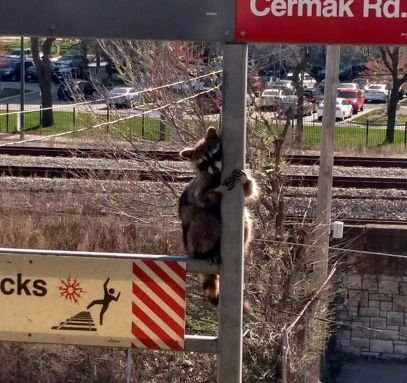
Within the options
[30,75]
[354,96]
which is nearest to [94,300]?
[354,96]

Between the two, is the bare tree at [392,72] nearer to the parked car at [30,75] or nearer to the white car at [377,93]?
the white car at [377,93]

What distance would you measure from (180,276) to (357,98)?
1742 inches

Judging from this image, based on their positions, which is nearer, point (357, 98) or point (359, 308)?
point (359, 308)

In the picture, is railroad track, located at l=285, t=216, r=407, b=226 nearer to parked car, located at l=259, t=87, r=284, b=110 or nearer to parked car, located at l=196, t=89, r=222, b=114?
parked car, located at l=259, t=87, r=284, b=110

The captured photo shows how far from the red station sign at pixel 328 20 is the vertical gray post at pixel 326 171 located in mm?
9503

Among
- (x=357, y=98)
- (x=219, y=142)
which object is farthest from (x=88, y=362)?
(x=357, y=98)

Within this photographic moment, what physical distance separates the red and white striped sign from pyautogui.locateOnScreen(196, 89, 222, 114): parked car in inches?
443

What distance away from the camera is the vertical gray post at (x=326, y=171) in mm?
14359

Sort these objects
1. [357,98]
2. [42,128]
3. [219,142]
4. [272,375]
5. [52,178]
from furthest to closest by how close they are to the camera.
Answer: [357,98] → [42,128] → [52,178] → [272,375] → [219,142]

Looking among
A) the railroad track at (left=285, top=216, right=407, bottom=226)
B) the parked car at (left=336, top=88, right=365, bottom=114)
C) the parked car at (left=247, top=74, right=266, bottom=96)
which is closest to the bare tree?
the parked car at (left=336, top=88, right=365, bottom=114)

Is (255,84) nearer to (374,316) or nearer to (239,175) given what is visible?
(374,316)

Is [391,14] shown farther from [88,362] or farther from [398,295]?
[398,295]

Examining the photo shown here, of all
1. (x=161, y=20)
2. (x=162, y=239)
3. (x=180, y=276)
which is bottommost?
(x=162, y=239)

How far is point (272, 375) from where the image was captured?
42.1 feet
